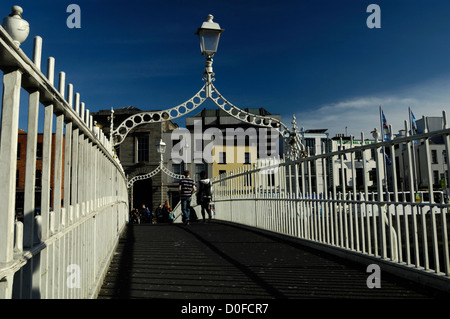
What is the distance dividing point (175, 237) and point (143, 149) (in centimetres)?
4107

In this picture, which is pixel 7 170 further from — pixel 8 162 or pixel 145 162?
pixel 145 162

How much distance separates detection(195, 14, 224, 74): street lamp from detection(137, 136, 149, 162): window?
122 feet

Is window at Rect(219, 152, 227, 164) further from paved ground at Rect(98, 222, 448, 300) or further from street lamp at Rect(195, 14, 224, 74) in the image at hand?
paved ground at Rect(98, 222, 448, 300)

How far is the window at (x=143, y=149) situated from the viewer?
49.0 m

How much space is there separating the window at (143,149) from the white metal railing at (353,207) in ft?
119

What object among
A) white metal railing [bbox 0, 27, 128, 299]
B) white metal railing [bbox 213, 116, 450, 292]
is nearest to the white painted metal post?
white metal railing [bbox 0, 27, 128, 299]

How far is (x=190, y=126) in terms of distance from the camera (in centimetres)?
5741

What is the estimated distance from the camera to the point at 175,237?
30.3 feet

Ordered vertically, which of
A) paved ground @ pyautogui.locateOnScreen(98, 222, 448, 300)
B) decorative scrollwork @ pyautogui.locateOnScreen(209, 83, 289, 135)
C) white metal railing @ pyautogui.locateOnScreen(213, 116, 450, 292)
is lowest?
paved ground @ pyautogui.locateOnScreen(98, 222, 448, 300)

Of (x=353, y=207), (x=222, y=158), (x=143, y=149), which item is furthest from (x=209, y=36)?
(x=222, y=158)

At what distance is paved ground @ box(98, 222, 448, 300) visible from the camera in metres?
4.25
